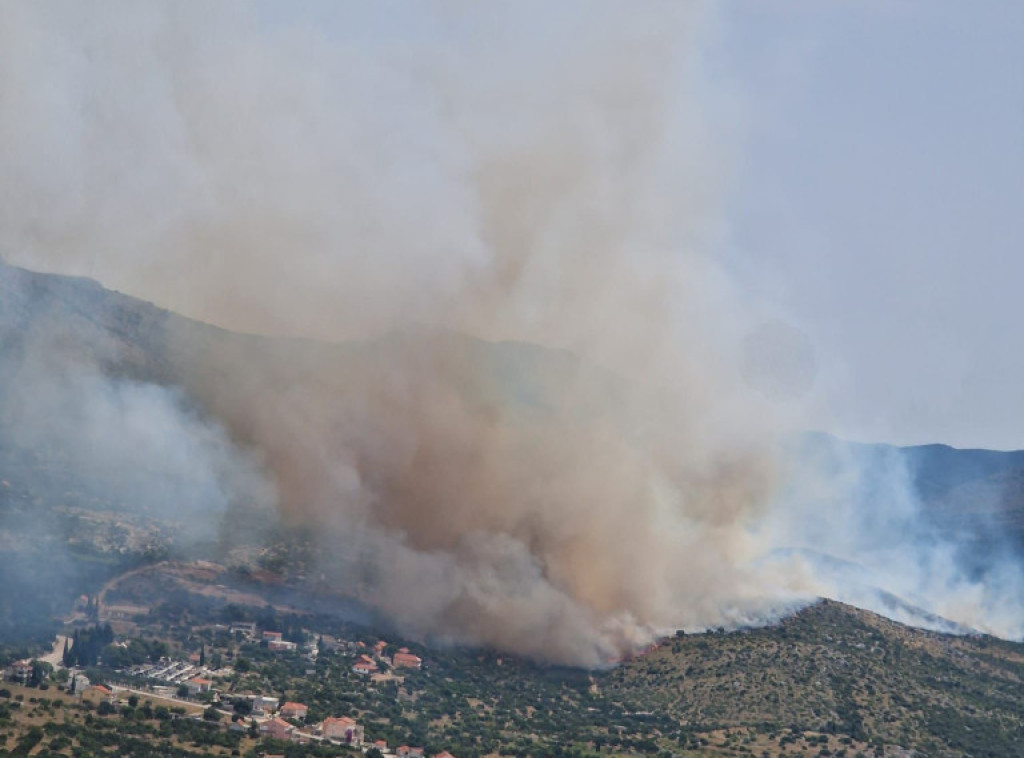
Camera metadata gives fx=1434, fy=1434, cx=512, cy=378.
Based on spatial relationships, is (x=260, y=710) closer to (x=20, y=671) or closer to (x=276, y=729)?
(x=276, y=729)

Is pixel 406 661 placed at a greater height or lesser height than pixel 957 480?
lesser

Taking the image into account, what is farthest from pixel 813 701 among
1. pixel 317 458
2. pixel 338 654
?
pixel 317 458

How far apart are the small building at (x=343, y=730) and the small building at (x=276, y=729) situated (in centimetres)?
165

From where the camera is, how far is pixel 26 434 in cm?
8069

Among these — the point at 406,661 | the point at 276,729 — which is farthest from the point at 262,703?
the point at 406,661

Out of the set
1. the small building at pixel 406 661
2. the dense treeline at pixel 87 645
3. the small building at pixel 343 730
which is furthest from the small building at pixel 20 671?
the small building at pixel 406 661

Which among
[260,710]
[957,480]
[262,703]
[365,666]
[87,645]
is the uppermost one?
[957,480]

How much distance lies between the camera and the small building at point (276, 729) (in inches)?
2418

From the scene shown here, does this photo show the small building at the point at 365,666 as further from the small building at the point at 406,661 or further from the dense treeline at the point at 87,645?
the dense treeline at the point at 87,645

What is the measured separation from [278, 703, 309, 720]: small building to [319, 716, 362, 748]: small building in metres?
1.10

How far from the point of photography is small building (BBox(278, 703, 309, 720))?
64.1m

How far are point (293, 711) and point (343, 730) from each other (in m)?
2.74

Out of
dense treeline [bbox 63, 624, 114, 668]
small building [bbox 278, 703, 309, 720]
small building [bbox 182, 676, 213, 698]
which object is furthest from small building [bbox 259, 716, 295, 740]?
dense treeline [bbox 63, 624, 114, 668]

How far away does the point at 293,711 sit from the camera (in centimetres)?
6431
